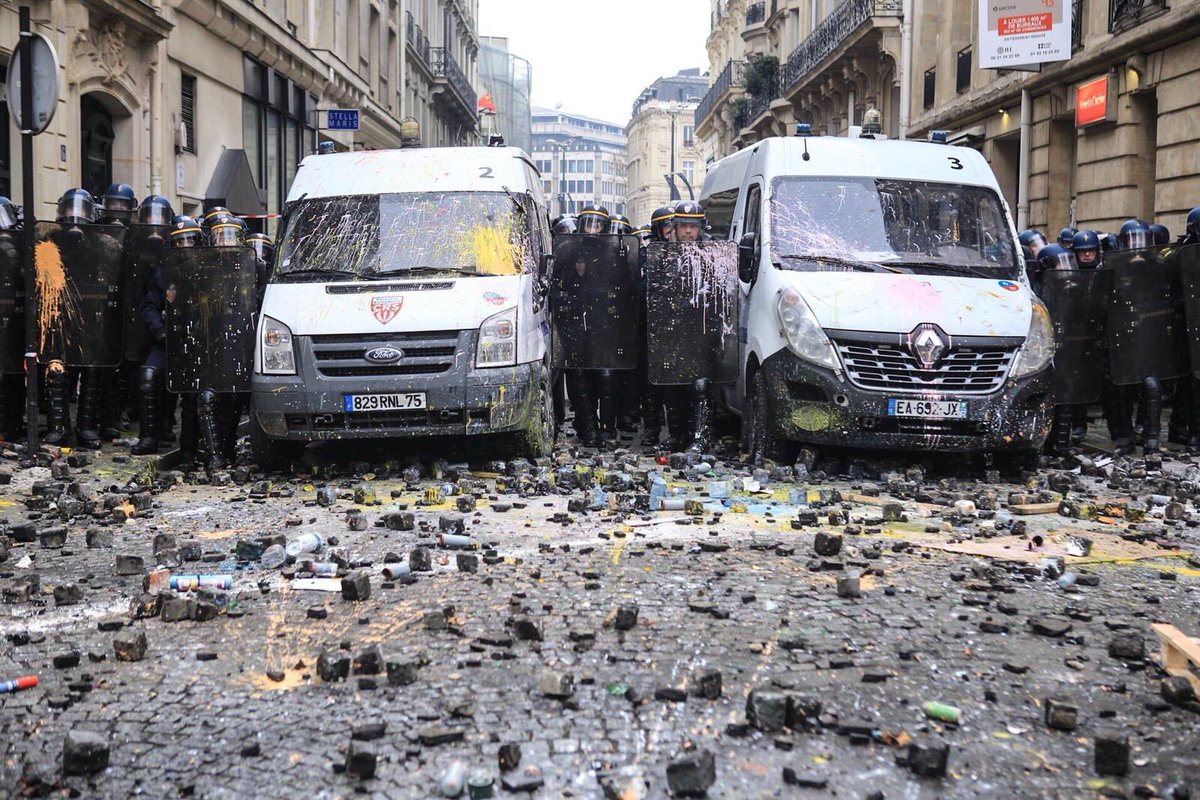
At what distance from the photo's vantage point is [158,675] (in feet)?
14.9

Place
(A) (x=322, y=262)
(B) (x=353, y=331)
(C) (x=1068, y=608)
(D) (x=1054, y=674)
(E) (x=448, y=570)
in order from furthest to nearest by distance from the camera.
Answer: (A) (x=322, y=262)
(B) (x=353, y=331)
(E) (x=448, y=570)
(C) (x=1068, y=608)
(D) (x=1054, y=674)

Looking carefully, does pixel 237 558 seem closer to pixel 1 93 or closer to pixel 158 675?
pixel 158 675

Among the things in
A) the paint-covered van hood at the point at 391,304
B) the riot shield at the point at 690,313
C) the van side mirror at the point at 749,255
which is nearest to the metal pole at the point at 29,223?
the paint-covered van hood at the point at 391,304

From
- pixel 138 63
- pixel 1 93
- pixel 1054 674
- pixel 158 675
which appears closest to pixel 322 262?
pixel 158 675

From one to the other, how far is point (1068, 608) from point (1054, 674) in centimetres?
99

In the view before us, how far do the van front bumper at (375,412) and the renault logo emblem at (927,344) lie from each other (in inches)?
110

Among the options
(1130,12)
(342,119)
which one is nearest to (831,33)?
(1130,12)

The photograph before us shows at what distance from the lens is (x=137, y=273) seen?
35.1ft

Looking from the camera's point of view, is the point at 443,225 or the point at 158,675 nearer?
the point at 158,675

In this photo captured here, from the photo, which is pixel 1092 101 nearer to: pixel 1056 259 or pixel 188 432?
pixel 1056 259

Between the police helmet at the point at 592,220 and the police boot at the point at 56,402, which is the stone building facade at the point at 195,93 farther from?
the police helmet at the point at 592,220

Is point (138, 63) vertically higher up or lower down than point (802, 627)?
higher up

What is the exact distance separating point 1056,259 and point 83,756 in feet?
30.2

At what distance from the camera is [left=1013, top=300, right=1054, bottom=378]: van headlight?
30.0 ft
